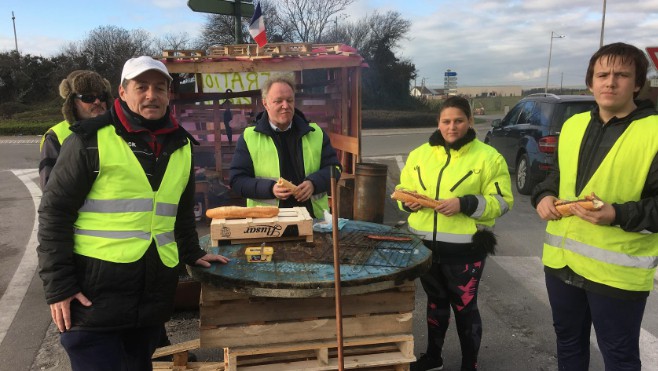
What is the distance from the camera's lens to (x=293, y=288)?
218 centimetres

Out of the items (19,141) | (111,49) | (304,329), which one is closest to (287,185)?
(304,329)

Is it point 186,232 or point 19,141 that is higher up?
point 186,232

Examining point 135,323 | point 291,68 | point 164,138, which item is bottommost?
point 135,323

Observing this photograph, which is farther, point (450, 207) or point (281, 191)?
point (281, 191)

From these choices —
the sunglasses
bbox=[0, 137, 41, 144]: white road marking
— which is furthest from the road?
bbox=[0, 137, 41, 144]: white road marking

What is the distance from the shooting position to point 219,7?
7.59 meters

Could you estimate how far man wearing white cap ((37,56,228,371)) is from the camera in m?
1.93

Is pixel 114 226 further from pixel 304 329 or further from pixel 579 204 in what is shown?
pixel 579 204

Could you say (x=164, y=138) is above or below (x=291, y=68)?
below

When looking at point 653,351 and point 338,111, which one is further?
point 338,111

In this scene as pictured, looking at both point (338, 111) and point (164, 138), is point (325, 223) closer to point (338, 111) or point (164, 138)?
point (164, 138)

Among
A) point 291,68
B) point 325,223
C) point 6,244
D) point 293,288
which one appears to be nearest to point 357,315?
point 293,288

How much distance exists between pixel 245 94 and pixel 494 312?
4993 mm

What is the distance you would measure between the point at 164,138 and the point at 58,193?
19.6 inches
